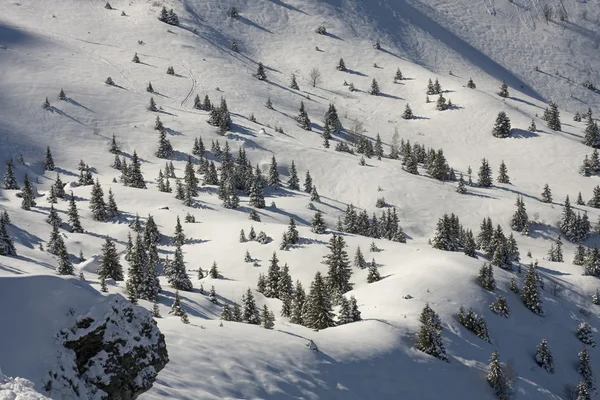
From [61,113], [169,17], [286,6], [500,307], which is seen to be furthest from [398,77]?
[500,307]

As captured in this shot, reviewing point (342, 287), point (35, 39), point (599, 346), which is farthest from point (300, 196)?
point (35, 39)

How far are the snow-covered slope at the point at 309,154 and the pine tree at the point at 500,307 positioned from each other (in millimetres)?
913

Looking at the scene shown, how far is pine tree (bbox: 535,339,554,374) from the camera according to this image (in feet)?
154

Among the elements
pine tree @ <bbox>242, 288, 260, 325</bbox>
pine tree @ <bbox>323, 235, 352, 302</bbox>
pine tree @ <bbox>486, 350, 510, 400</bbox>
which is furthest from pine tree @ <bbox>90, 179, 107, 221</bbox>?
pine tree @ <bbox>486, 350, 510, 400</bbox>

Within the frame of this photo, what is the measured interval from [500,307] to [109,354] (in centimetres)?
4561

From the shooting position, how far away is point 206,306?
51188mm

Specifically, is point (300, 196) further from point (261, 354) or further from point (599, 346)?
point (261, 354)

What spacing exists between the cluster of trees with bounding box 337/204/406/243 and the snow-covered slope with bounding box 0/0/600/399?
4.06 meters

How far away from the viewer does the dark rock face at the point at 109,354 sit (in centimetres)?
1453

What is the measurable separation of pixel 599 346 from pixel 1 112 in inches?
4676

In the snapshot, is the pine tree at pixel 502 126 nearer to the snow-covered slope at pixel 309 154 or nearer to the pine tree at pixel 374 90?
the snow-covered slope at pixel 309 154

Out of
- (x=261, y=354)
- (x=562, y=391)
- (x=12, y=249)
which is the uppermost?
(x=261, y=354)

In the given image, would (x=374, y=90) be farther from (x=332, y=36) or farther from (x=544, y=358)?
(x=544, y=358)

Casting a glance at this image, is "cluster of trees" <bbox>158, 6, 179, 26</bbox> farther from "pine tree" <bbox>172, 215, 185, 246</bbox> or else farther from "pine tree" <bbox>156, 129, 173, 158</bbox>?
"pine tree" <bbox>172, 215, 185, 246</bbox>
